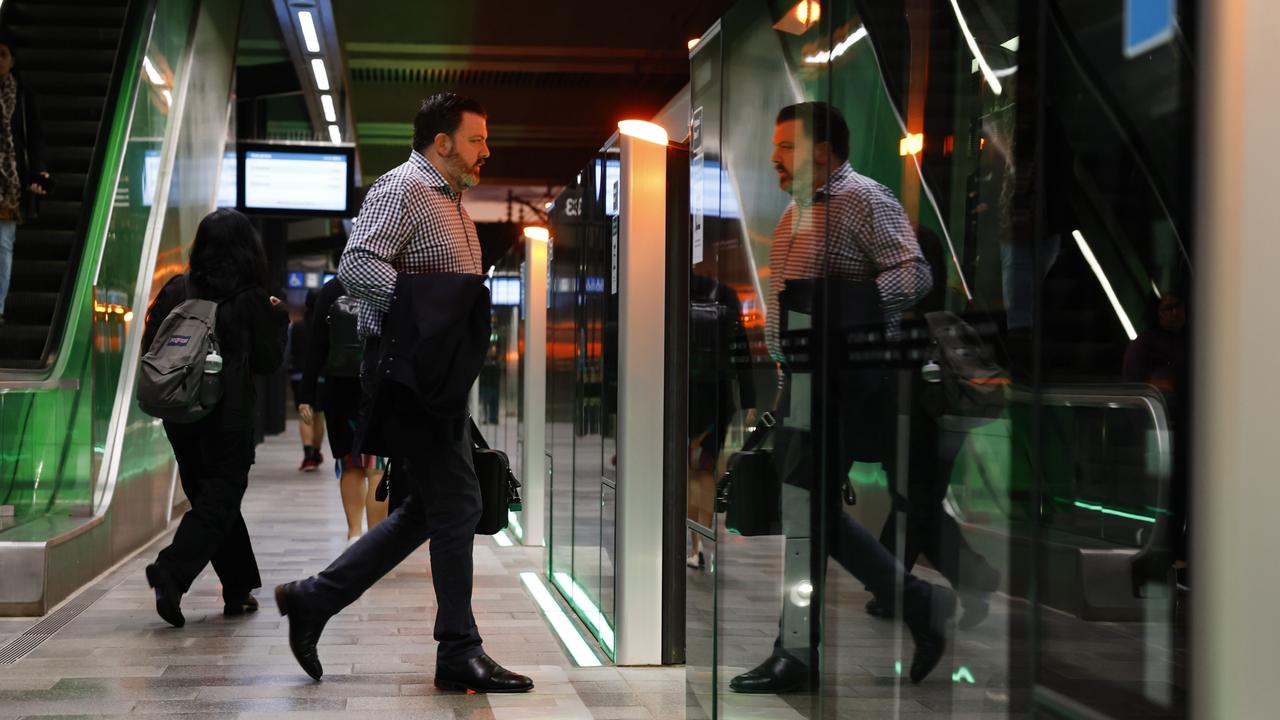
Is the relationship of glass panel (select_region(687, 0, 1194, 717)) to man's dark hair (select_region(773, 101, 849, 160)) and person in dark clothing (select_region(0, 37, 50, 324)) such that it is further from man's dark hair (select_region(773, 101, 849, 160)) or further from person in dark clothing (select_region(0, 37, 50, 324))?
person in dark clothing (select_region(0, 37, 50, 324))

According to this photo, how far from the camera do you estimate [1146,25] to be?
1701 mm

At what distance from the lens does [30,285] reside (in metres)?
8.32

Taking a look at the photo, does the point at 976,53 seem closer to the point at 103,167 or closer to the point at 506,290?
the point at 103,167

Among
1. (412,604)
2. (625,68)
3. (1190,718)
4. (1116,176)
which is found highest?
(625,68)

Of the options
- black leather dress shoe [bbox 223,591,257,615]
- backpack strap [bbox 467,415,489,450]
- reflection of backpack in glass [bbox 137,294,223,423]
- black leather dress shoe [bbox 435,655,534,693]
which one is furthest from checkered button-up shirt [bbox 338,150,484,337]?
black leather dress shoe [bbox 223,591,257,615]

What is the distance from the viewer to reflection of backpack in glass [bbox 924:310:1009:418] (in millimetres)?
1921

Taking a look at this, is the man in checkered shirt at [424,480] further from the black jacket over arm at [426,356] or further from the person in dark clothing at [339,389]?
the person in dark clothing at [339,389]

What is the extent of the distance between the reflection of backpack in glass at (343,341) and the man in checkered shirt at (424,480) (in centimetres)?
218

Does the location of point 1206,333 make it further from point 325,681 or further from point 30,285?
point 30,285

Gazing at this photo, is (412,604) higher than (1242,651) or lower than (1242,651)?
lower

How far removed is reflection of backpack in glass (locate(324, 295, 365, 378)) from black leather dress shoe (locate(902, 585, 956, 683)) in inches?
165

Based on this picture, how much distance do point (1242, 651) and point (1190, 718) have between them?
13 centimetres

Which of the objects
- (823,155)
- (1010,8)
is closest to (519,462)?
(823,155)

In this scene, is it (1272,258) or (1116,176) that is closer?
(1272,258)
